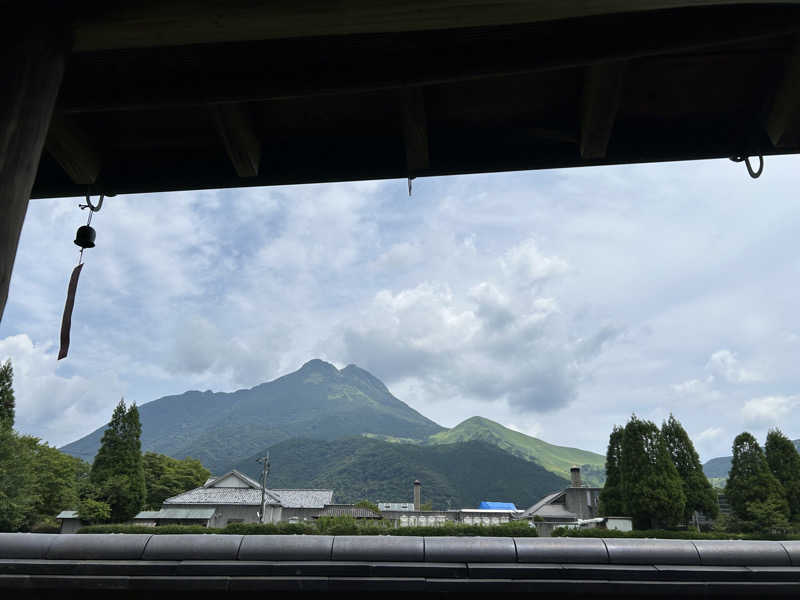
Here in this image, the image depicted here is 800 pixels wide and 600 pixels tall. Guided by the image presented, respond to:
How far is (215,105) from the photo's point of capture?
1.84 m

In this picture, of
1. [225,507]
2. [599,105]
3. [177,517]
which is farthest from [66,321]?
[225,507]

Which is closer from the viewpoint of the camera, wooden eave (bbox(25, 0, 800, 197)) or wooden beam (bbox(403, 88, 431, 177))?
wooden eave (bbox(25, 0, 800, 197))

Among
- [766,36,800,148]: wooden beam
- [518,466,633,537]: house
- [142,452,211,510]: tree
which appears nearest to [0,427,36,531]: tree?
[142,452,211,510]: tree

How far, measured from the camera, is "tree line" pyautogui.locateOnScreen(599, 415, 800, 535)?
32.1m

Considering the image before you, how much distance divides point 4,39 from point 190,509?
4865 cm

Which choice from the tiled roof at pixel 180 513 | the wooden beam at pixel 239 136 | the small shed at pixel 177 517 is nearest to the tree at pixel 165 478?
the tiled roof at pixel 180 513

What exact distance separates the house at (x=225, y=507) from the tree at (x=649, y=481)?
26730 mm

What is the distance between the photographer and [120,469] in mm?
37469

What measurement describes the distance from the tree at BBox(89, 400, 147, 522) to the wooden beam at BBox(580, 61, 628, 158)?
43015mm

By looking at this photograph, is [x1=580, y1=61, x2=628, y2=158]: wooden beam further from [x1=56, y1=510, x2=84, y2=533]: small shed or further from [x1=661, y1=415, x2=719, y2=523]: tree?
[x1=56, y1=510, x2=84, y2=533]: small shed

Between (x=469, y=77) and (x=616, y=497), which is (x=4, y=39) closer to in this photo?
(x=469, y=77)

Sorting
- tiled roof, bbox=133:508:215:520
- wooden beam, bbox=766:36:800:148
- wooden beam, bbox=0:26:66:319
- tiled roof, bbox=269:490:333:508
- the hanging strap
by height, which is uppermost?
wooden beam, bbox=766:36:800:148

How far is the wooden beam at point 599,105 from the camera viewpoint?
69.2 inches

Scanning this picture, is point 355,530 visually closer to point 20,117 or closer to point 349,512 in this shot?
point 349,512
